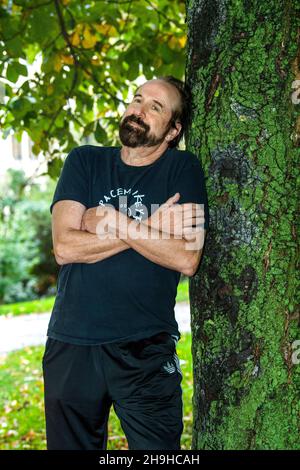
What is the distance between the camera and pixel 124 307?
285 centimetres

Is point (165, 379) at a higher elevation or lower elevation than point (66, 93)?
lower

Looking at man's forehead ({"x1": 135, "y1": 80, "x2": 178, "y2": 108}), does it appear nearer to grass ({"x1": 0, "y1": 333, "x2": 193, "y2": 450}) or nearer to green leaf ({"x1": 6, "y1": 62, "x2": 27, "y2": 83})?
green leaf ({"x1": 6, "y1": 62, "x2": 27, "y2": 83})

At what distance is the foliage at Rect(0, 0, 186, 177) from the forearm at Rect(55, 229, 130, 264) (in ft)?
7.41

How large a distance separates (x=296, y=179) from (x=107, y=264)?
926 mm

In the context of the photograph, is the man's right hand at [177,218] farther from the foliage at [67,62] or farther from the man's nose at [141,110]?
the foliage at [67,62]

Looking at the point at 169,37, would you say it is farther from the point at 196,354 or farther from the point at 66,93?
the point at 196,354

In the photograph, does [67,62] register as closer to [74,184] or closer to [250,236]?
[74,184]

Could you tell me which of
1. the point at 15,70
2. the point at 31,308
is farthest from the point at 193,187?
the point at 31,308

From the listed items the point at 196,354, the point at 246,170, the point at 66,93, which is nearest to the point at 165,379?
the point at 196,354

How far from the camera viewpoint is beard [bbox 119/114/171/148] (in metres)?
3.13

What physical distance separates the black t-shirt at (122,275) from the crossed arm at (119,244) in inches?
2.7
